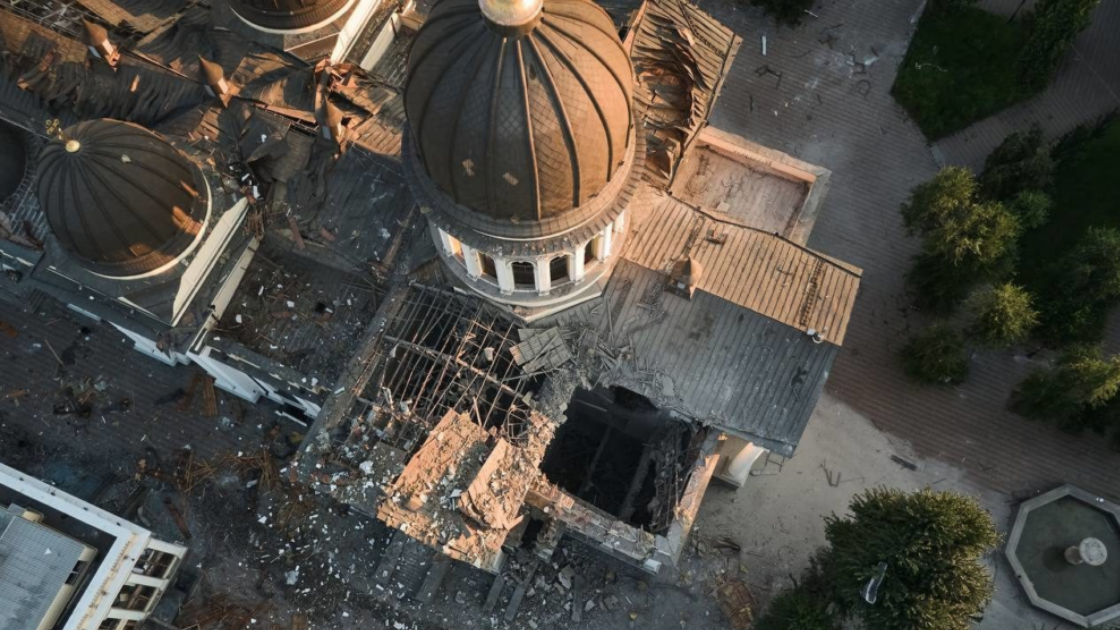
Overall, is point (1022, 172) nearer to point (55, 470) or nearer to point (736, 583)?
point (736, 583)

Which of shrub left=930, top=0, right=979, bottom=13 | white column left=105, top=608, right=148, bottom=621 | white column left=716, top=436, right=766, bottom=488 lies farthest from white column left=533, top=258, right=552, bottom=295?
shrub left=930, top=0, right=979, bottom=13

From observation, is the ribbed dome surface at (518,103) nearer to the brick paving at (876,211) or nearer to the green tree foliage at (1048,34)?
the brick paving at (876,211)

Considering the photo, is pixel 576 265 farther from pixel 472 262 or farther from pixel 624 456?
pixel 624 456

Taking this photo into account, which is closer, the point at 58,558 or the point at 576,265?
the point at 576,265

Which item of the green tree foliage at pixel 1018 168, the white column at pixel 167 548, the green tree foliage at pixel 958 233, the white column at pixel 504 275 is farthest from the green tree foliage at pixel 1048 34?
the white column at pixel 167 548

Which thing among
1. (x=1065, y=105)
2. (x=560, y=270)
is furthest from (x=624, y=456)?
(x=1065, y=105)

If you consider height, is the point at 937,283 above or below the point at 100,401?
above

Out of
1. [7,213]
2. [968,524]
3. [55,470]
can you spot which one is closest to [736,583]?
[968,524]
